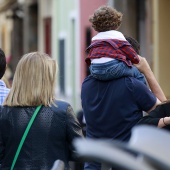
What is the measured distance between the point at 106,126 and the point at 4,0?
29768 mm

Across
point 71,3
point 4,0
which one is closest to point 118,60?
point 71,3

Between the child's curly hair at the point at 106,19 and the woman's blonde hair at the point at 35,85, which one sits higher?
the child's curly hair at the point at 106,19

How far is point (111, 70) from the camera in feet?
19.9

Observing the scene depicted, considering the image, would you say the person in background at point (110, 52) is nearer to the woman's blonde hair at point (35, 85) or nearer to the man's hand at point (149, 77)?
the man's hand at point (149, 77)

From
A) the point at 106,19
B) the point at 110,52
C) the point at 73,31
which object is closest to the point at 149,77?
the point at 110,52

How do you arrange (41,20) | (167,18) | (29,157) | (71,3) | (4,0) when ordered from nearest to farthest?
(29,157) < (167,18) < (71,3) < (41,20) < (4,0)

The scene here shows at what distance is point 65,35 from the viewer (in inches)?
892

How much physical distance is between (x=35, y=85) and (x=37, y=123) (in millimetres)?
249

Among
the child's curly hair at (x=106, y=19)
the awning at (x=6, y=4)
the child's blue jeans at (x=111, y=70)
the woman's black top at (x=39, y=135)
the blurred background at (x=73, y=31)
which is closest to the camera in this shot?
the woman's black top at (x=39, y=135)

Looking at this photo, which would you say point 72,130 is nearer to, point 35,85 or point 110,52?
point 35,85

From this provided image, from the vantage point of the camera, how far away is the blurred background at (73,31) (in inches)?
582

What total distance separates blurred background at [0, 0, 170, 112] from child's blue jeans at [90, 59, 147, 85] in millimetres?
8074

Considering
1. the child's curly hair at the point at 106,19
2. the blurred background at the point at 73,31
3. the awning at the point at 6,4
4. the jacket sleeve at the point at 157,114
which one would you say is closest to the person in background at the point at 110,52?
the child's curly hair at the point at 106,19

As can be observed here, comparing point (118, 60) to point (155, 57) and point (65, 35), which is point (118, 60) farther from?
point (65, 35)
